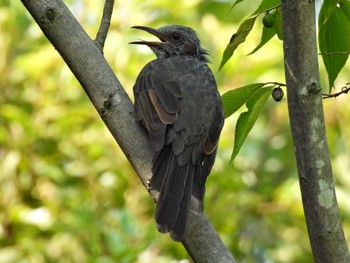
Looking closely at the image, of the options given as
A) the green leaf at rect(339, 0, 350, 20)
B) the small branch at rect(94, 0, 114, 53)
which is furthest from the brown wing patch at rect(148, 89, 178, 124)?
the green leaf at rect(339, 0, 350, 20)

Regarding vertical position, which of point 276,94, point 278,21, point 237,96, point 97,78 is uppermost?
point 97,78

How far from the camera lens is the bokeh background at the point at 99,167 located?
6.02 metres

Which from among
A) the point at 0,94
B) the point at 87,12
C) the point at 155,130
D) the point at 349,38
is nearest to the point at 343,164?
the point at 87,12

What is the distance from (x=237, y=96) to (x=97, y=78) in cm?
60

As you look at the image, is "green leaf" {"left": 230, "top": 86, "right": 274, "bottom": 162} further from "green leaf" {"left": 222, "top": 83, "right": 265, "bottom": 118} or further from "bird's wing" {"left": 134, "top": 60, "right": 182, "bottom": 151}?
"bird's wing" {"left": 134, "top": 60, "right": 182, "bottom": 151}

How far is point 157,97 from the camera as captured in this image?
427cm

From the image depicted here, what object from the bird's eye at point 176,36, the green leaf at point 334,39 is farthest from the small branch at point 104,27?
the bird's eye at point 176,36

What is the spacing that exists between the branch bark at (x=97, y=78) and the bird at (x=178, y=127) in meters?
0.17

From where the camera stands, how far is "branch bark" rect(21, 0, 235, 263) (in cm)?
312

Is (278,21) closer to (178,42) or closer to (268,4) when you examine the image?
(268,4)

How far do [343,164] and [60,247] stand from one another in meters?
2.82

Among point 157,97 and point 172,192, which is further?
point 157,97

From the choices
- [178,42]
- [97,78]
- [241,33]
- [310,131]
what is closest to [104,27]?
[97,78]

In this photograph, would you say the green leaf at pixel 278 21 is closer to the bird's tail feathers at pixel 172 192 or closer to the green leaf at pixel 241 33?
the green leaf at pixel 241 33
